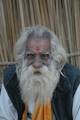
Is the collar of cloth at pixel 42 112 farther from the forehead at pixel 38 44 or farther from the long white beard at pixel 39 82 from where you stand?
the forehead at pixel 38 44

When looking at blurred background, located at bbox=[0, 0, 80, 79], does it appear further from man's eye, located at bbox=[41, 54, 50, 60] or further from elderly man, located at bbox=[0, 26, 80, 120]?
man's eye, located at bbox=[41, 54, 50, 60]

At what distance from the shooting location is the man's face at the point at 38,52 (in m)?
4.08

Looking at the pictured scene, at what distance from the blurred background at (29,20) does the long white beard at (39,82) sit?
833mm

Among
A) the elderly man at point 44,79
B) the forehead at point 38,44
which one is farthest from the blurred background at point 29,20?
the forehead at point 38,44

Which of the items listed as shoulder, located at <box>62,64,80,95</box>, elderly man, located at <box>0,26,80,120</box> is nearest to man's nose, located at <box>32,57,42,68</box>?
elderly man, located at <box>0,26,80,120</box>

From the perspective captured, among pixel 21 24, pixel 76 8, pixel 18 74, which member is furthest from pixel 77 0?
pixel 18 74

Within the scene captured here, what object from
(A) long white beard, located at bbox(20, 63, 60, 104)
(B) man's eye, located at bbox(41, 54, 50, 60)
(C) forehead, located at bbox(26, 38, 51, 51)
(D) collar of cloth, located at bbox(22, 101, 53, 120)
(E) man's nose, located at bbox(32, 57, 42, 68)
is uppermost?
(C) forehead, located at bbox(26, 38, 51, 51)

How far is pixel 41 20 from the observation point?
5008mm

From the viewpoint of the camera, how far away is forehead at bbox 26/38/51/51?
13.4 ft

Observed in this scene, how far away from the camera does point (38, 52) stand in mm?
4078

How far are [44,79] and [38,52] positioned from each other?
7.8 inches

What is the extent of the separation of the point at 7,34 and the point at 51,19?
0.39 meters

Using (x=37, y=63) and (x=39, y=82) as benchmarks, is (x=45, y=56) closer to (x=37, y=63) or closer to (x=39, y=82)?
(x=37, y=63)

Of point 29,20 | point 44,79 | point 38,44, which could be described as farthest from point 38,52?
point 29,20
